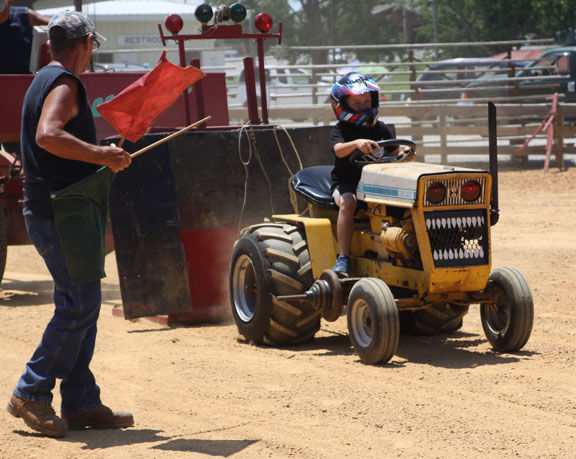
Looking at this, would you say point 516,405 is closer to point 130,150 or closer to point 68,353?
point 68,353

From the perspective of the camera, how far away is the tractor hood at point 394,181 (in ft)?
20.7

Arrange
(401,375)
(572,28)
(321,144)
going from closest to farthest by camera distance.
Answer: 1. (401,375)
2. (321,144)
3. (572,28)

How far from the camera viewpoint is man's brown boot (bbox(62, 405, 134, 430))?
5117 mm

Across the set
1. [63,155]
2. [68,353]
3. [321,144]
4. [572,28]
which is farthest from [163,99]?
[572,28]

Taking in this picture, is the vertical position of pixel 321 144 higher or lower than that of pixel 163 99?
lower

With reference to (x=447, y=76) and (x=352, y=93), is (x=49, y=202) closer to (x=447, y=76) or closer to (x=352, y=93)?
(x=352, y=93)

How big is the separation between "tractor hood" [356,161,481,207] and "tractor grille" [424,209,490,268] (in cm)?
20

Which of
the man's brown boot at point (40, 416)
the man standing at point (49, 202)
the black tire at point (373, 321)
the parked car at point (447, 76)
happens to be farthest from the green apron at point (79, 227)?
the parked car at point (447, 76)

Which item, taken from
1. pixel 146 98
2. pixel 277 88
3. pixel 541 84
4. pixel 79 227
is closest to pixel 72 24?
pixel 146 98

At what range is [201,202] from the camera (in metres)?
8.32

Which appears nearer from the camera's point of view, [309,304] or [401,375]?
[401,375]

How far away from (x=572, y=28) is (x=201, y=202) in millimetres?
33635

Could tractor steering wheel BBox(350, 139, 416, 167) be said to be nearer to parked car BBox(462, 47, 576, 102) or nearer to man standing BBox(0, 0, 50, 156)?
man standing BBox(0, 0, 50, 156)

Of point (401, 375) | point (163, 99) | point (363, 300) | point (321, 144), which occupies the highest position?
point (163, 99)
